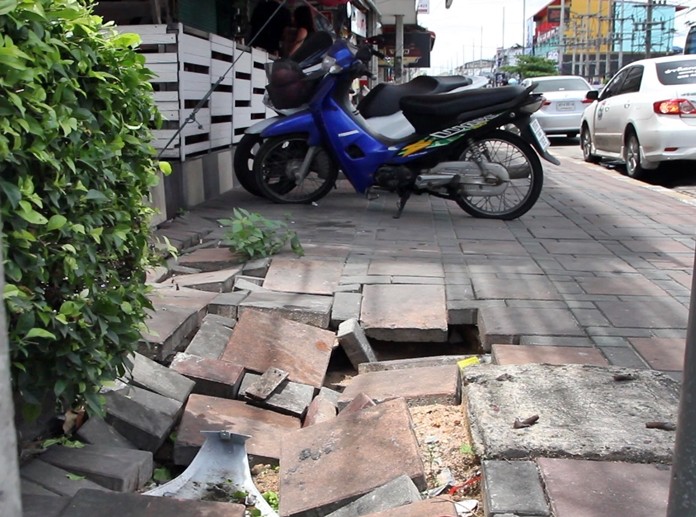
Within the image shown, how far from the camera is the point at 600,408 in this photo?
2699mm

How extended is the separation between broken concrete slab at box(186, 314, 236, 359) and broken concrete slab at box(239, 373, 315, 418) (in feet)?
0.79

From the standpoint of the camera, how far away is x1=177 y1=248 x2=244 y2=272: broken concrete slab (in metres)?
4.97

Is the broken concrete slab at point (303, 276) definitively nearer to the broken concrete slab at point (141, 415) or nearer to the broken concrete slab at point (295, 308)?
the broken concrete slab at point (295, 308)

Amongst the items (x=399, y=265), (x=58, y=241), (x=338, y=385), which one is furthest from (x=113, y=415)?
(x=399, y=265)

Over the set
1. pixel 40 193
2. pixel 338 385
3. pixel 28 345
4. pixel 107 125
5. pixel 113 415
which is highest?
pixel 107 125

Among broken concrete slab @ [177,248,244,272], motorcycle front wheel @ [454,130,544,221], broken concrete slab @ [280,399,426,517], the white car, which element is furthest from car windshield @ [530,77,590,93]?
broken concrete slab @ [280,399,426,517]

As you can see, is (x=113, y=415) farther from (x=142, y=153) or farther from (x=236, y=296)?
(x=236, y=296)

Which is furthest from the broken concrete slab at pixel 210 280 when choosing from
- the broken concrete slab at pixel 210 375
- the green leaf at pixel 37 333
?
the green leaf at pixel 37 333

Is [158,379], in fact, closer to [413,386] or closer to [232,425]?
[232,425]

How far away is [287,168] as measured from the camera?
7.16m

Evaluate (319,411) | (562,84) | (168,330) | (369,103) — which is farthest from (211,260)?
(562,84)

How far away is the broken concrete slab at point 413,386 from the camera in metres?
3.24

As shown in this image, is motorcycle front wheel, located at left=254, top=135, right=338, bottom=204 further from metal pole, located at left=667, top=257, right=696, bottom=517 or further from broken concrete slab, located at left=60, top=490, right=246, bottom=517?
metal pole, located at left=667, top=257, right=696, bottom=517

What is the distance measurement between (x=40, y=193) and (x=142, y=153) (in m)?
0.60
